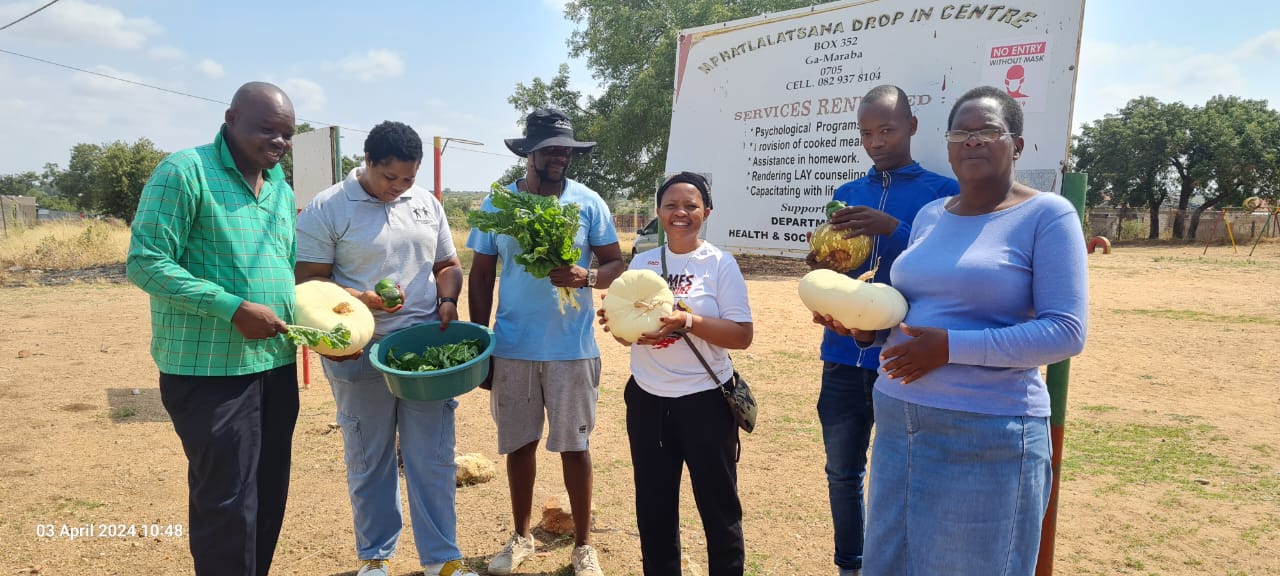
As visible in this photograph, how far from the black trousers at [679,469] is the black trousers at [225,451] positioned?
156 centimetres

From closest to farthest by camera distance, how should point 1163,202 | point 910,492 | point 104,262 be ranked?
point 910,492 < point 104,262 < point 1163,202

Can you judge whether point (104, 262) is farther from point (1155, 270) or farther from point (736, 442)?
point (1155, 270)

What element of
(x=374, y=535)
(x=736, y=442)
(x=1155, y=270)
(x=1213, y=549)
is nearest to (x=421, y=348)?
(x=374, y=535)

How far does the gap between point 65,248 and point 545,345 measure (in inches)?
970

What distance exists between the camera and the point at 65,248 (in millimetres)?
20984

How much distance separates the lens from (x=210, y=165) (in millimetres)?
2695

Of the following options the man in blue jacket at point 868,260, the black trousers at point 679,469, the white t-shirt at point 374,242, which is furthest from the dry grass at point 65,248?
the man in blue jacket at point 868,260

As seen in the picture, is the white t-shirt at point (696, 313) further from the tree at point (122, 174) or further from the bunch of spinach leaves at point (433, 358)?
the tree at point (122, 174)

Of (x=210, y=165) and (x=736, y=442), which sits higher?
(x=210, y=165)

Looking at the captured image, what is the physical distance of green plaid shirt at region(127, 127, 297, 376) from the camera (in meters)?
2.50

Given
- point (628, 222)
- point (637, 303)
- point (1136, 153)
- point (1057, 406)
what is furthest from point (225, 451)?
point (628, 222)

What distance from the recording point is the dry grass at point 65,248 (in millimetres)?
20062

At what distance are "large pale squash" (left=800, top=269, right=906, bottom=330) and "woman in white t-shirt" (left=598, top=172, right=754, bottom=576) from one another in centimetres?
54

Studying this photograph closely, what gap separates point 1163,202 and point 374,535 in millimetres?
46806
